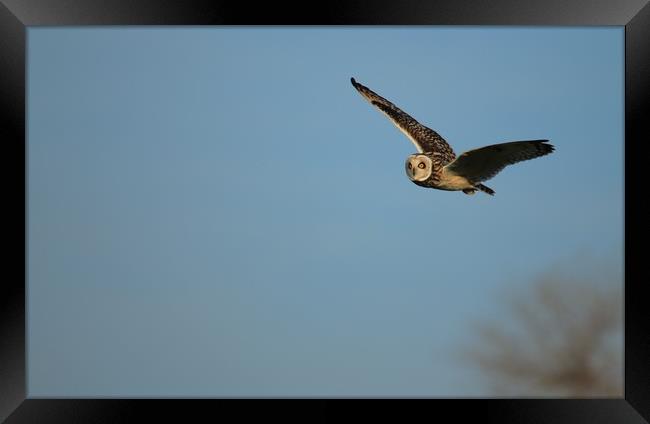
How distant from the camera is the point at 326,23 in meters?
3.33

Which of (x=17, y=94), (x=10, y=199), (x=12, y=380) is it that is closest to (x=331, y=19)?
(x=17, y=94)

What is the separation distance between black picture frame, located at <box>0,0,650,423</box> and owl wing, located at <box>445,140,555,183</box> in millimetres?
766

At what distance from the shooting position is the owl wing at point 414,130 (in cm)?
527

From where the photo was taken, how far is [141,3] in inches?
126

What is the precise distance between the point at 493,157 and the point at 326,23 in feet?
5.00

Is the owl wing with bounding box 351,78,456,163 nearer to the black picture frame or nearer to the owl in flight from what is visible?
the owl in flight

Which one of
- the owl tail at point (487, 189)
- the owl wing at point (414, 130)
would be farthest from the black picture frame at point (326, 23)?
the owl wing at point (414, 130)

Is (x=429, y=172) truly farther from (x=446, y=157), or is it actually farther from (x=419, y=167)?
(x=446, y=157)

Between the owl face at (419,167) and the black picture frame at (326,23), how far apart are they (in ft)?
5.62

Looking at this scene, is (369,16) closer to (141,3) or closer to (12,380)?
(141,3)

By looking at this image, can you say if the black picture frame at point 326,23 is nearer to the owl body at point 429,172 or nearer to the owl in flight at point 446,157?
the owl in flight at point 446,157

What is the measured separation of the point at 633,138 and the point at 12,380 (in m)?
3.09

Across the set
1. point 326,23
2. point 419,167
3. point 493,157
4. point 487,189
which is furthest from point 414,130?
point 326,23

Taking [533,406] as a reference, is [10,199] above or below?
above
